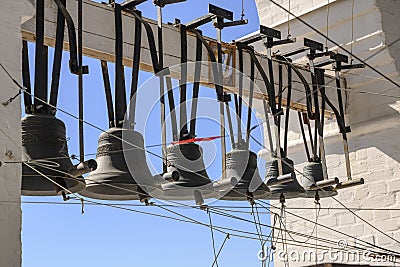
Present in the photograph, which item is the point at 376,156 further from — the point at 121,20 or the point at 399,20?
the point at 121,20

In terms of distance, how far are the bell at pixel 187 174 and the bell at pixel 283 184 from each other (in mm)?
486

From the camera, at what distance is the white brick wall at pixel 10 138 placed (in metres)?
1.41

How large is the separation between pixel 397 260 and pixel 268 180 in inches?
26.5

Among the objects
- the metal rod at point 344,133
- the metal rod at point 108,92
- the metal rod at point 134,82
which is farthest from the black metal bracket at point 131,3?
the metal rod at point 344,133

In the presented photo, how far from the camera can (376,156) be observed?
317cm

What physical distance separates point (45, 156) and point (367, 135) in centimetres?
183

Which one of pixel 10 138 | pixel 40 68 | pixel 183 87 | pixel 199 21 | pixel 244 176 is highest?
pixel 199 21

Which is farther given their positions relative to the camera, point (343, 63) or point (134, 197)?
point (343, 63)

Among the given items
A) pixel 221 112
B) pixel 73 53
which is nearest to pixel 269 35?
pixel 221 112

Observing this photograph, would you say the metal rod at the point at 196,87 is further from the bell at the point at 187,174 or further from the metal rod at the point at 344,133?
the metal rod at the point at 344,133

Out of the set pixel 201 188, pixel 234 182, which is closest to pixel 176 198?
pixel 201 188

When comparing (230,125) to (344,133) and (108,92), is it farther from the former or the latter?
(344,133)

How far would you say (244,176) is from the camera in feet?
7.54

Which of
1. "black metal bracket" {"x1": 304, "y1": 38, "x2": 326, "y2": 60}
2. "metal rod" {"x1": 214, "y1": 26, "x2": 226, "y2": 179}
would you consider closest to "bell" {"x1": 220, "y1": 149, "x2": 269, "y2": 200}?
"metal rod" {"x1": 214, "y1": 26, "x2": 226, "y2": 179}
